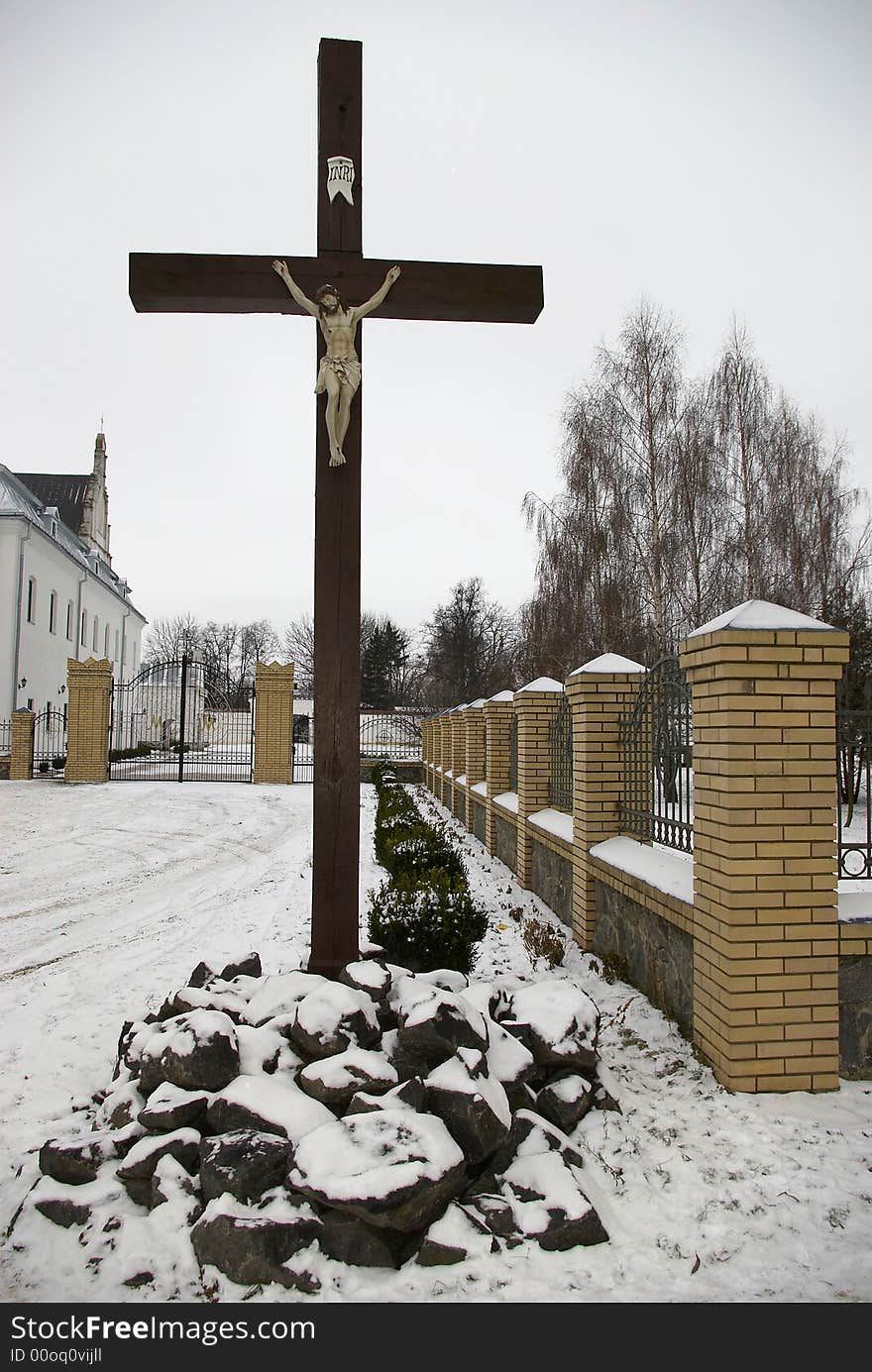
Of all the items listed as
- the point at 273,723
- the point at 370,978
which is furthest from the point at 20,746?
the point at 370,978

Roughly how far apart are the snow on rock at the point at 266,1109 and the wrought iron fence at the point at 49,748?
19.9 metres

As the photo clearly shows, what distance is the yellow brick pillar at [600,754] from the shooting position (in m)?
5.32

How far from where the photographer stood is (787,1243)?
2.30 meters

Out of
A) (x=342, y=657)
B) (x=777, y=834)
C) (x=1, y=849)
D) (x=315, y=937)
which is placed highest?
(x=342, y=657)

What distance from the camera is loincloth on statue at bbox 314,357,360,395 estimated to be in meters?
3.72

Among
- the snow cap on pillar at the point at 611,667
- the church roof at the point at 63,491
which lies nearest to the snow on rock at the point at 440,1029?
the snow cap on pillar at the point at 611,667

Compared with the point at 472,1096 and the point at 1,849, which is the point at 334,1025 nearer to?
the point at 472,1096

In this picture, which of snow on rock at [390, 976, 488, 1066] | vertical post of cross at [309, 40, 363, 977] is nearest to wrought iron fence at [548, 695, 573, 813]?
vertical post of cross at [309, 40, 363, 977]

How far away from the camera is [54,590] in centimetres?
2948

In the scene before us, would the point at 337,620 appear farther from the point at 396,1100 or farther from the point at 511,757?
the point at 511,757

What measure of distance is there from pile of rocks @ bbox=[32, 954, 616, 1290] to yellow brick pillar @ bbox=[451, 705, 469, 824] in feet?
30.5
